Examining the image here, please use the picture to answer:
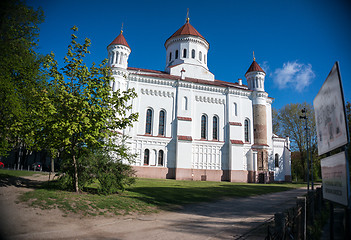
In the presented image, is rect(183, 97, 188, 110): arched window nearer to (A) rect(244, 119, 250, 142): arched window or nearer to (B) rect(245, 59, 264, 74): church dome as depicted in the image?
(A) rect(244, 119, 250, 142): arched window

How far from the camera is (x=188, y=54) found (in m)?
37.0

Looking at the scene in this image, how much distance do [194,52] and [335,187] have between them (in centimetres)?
3630

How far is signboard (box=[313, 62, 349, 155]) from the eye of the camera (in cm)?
366

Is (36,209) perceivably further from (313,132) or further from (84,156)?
(313,132)

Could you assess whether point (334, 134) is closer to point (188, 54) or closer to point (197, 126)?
point (197, 126)

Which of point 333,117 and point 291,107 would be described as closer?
point 333,117

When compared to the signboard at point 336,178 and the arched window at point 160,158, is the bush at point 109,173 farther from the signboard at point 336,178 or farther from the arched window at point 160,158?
the arched window at point 160,158

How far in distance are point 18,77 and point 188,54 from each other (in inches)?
1081

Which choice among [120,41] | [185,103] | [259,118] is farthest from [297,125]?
[120,41]

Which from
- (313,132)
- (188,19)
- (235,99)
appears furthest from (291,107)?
(188,19)

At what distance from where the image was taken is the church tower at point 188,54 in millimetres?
35531

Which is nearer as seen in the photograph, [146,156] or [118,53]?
[146,156]

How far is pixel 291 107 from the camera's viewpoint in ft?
139

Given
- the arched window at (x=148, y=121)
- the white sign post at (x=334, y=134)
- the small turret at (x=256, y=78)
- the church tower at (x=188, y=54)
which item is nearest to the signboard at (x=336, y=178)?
the white sign post at (x=334, y=134)
